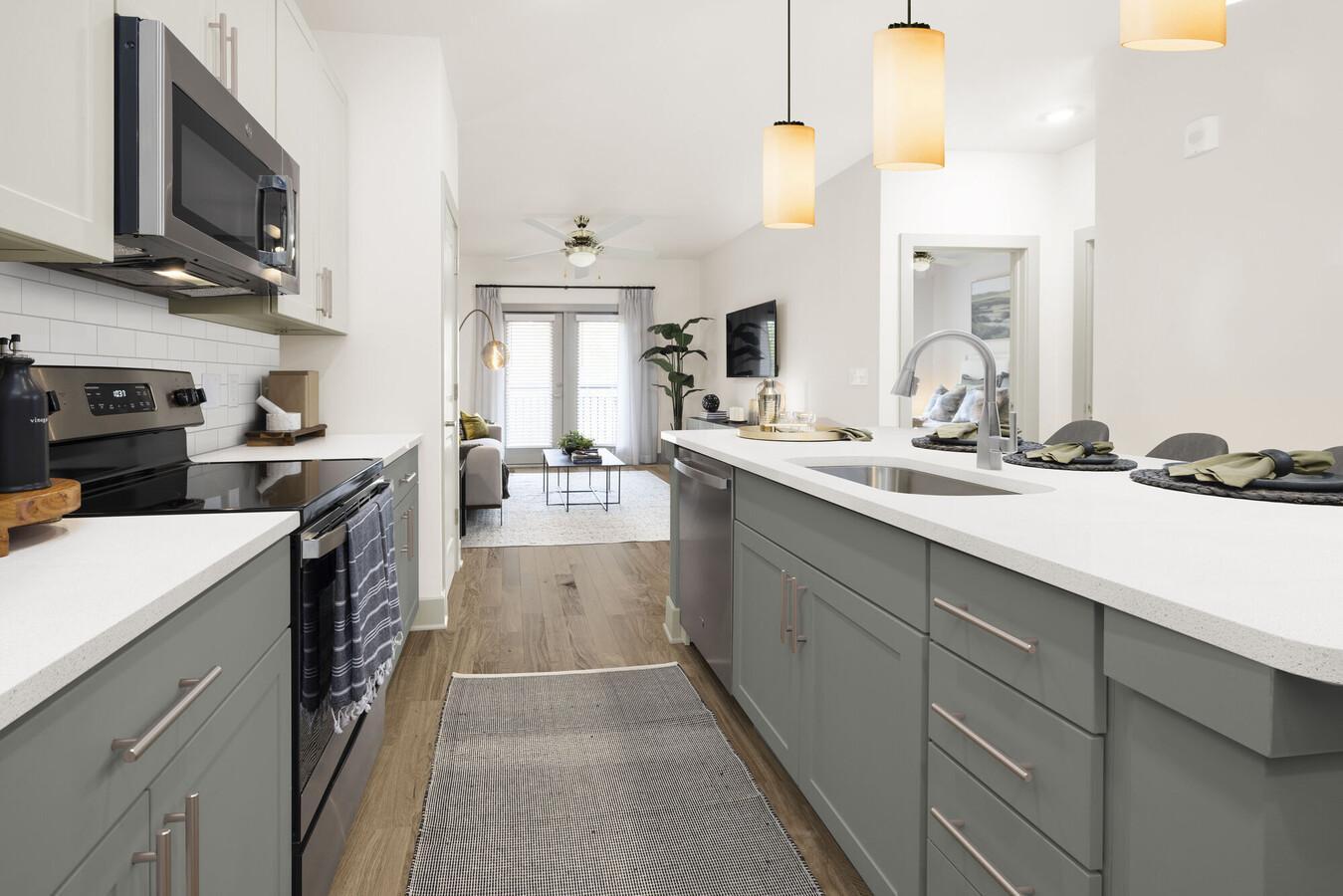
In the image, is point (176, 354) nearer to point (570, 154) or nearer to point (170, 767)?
point (170, 767)

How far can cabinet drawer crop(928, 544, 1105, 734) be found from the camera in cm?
88

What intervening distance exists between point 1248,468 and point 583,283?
28.9 ft

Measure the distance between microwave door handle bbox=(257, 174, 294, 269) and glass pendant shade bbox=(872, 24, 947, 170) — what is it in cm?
151

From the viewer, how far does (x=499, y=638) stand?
332 centimetres

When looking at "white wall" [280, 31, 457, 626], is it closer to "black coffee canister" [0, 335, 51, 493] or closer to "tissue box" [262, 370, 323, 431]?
"tissue box" [262, 370, 323, 431]

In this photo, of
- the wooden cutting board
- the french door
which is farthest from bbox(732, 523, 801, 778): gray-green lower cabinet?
the french door

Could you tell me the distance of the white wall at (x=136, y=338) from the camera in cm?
162

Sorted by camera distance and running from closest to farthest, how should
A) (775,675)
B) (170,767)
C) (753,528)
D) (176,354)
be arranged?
(170,767), (775,675), (753,528), (176,354)

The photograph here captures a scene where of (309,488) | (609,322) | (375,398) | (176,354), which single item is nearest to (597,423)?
(609,322)

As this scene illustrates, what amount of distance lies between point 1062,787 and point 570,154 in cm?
517

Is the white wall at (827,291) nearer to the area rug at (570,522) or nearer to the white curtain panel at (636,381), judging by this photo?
the area rug at (570,522)

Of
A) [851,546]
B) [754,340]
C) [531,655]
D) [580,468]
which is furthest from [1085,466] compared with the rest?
[754,340]

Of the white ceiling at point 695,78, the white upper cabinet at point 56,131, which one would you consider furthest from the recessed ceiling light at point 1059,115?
the white upper cabinet at point 56,131

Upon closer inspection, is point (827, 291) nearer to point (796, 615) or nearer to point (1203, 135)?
point (1203, 135)
